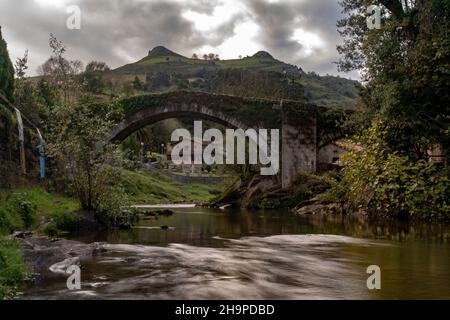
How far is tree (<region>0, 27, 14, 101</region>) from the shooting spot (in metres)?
20.3

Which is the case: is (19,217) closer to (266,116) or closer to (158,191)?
(266,116)

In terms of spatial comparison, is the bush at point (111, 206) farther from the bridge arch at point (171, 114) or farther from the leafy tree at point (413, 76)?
the bridge arch at point (171, 114)

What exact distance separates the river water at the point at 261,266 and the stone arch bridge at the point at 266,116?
629 inches

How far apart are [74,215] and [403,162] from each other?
36.5 ft

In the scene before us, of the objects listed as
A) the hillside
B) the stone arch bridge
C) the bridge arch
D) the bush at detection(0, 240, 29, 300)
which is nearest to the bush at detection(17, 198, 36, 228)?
the bush at detection(0, 240, 29, 300)

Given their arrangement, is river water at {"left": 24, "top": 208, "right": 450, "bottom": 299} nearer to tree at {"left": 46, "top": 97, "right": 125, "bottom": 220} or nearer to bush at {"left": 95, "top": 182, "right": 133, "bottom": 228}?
Answer: bush at {"left": 95, "top": 182, "right": 133, "bottom": 228}

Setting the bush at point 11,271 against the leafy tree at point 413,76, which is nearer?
the bush at point 11,271

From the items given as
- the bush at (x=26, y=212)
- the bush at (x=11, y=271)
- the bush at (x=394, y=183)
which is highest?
the bush at (x=394, y=183)

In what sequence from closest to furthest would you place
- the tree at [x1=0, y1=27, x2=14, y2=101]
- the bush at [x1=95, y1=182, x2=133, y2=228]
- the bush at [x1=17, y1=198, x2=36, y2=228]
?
the bush at [x1=17, y1=198, x2=36, y2=228] → the bush at [x1=95, y1=182, x2=133, y2=228] → the tree at [x1=0, y1=27, x2=14, y2=101]

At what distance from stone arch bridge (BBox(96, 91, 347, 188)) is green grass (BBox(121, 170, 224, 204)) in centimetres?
457

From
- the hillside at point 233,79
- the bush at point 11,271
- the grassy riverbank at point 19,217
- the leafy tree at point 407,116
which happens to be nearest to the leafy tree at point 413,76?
the leafy tree at point 407,116

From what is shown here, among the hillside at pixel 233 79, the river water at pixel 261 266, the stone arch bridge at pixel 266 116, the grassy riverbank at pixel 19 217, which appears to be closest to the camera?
the river water at pixel 261 266

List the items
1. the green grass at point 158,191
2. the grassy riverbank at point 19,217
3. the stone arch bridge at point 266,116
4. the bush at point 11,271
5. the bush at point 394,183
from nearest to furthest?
the bush at point 11,271
the grassy riverbank at point 19,217
the bush at point 394,183
the stone arch bridge at point 266,116
the green grass at point 158,191

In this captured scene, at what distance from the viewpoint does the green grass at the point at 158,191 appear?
3871 cm
